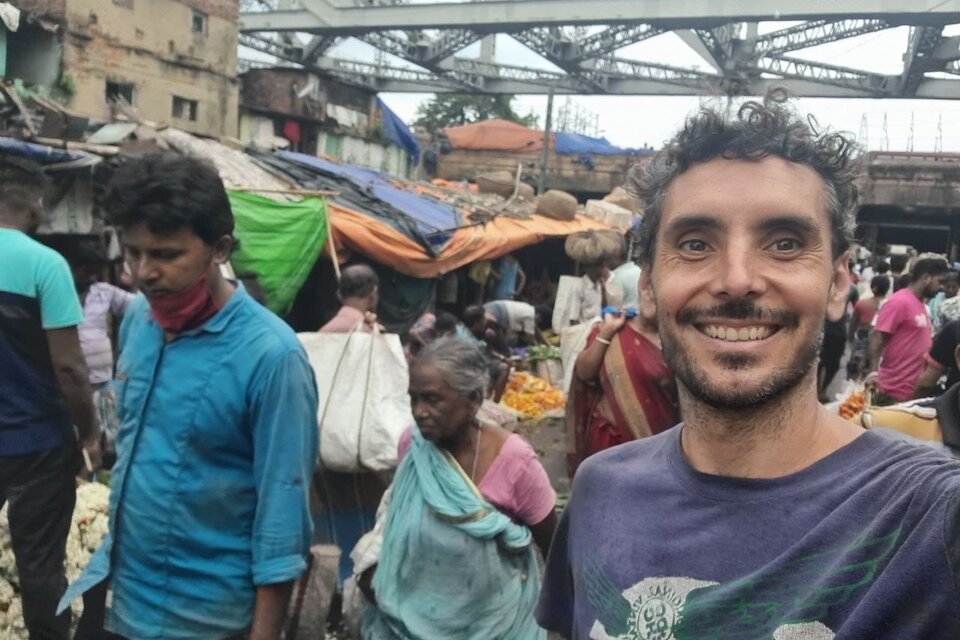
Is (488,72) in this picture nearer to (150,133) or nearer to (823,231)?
(150,133)

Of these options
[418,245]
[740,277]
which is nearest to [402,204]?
[418,245]

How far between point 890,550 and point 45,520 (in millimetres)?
3352

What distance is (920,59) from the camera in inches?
971

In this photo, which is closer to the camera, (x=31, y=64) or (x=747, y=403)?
(x=747, y=403)

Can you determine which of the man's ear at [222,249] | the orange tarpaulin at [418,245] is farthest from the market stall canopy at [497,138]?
the man's ear at [222,249]

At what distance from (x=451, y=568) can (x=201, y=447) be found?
103 centimetres

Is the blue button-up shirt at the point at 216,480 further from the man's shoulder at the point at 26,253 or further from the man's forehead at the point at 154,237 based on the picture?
the man's shoulder at the point at 26,253

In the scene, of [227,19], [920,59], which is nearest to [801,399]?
[227,19]

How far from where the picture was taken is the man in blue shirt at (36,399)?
11.0ft

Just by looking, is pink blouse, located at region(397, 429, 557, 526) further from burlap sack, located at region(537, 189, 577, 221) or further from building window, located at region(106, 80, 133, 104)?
building window, located at region(106, 80, 133, 104)

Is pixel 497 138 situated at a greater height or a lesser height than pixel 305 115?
greater

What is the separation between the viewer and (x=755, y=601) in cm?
118

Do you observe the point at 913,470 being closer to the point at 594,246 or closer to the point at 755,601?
the point at 755,601

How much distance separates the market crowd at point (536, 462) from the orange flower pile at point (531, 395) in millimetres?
5290
